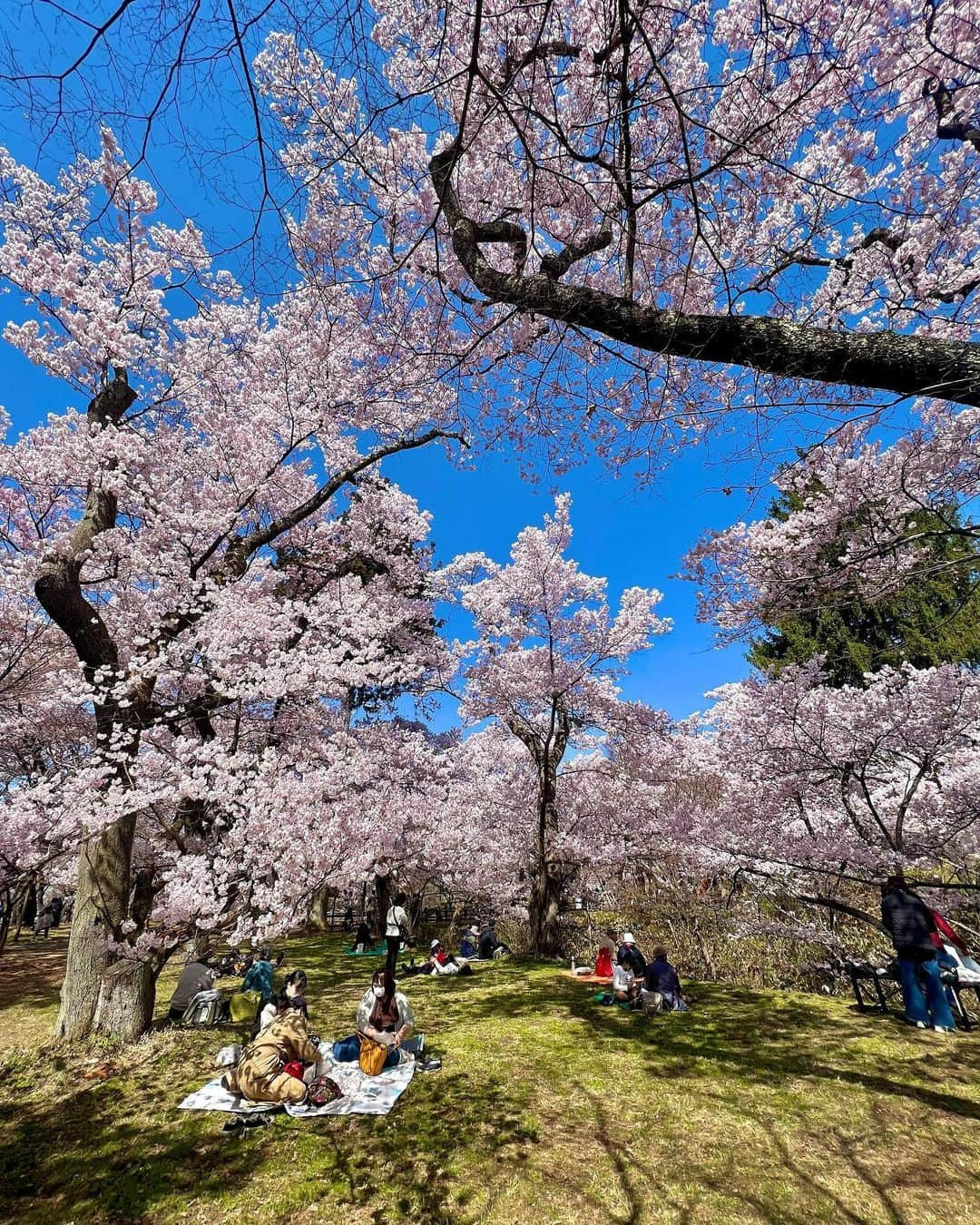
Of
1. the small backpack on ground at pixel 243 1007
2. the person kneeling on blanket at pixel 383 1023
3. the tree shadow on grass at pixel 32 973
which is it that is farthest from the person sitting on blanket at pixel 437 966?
the tree shadow on grass at pixel 32 973

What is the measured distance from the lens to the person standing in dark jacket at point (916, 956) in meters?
5.77

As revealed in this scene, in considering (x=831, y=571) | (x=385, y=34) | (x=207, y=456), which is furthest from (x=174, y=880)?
(x=385, y=34)

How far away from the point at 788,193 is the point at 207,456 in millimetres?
8536

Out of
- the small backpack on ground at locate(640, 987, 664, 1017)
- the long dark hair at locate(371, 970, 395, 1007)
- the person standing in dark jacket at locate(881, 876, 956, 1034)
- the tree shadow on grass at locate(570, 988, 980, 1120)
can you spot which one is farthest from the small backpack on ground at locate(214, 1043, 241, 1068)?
the person standing in dark jacket at locate(881, 876, 956, 1034)

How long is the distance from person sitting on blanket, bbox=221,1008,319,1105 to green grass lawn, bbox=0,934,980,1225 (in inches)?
8.4

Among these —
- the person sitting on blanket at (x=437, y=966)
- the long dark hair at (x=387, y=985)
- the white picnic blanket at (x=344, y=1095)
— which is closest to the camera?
the white picnic blanket at (x=344, y=1095)

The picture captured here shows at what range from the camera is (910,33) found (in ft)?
13.7

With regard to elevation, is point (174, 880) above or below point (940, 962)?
above

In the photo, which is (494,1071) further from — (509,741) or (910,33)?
(509,741)

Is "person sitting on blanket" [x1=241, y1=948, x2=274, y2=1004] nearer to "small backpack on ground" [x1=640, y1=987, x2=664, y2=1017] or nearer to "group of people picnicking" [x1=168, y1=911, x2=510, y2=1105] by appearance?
"group of people picnicking" [x1=168, y1=911, x2=510, y2=1105]

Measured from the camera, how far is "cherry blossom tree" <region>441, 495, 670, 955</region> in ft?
38.0

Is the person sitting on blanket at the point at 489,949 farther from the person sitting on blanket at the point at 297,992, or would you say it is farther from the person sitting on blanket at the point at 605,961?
the person sitting on blanket at the point at 297,992

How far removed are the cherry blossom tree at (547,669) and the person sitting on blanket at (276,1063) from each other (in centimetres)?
696

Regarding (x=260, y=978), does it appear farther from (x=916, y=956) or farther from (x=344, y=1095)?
(x=916, y=956)
